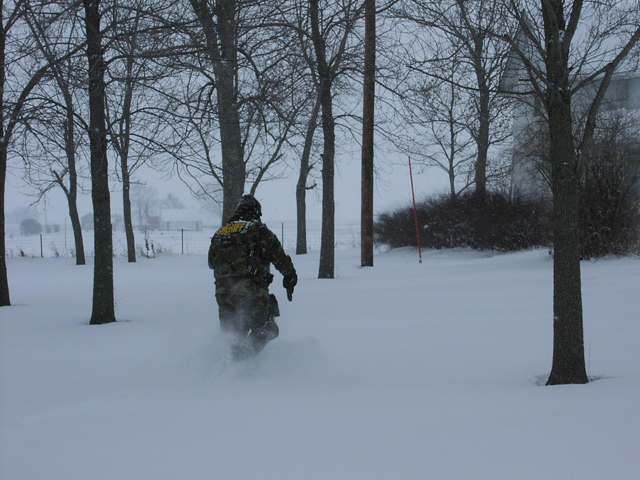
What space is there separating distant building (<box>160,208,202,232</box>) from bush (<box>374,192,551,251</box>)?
83840 mm

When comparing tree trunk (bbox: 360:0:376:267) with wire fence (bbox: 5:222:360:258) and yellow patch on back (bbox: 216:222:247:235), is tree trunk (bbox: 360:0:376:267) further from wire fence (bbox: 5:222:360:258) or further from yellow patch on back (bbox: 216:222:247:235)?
wire fence (bbox: 5:222:360:258)

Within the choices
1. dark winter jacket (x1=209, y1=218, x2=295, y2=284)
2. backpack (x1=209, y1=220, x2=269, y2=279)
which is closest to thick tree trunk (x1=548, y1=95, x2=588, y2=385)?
dark winter jacket (x1=209, y1=218, x2=295, y2=284)

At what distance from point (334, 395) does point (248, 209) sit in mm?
1922

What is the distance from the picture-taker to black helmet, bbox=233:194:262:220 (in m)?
5.11

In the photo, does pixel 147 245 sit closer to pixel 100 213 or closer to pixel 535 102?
pixel 100 213

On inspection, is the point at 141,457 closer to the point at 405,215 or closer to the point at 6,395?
the point at 6,395

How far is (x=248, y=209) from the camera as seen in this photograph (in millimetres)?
5125

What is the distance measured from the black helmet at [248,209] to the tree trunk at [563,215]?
8.44ft

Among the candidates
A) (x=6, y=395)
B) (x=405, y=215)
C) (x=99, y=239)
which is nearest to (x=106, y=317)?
(x=99, y=239)

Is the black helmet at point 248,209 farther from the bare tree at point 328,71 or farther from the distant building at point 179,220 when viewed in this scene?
the distant building at point 179,220

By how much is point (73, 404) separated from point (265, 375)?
5.11ft

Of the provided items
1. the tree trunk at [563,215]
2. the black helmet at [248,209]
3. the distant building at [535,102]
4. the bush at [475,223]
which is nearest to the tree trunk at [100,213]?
the black helmet at [248,209]

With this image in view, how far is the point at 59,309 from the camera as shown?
9180 millimetres

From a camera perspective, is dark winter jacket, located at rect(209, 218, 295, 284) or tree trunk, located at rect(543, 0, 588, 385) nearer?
tree trunk, located at rect(543, 0, 588, 385)
